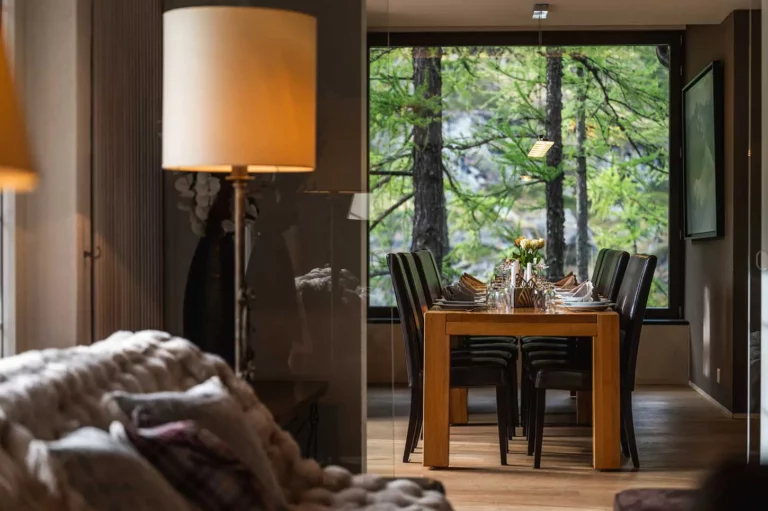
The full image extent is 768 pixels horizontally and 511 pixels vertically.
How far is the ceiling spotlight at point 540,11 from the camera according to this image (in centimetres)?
688

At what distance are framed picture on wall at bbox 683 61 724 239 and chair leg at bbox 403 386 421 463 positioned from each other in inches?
115

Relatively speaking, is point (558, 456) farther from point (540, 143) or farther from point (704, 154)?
point (704, 154)

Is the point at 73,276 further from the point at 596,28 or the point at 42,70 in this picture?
the point at 596,28

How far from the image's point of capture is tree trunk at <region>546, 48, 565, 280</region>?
27.2 feet

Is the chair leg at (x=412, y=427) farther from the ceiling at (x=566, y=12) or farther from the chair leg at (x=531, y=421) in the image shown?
the ceiling at (x=566, y=12)

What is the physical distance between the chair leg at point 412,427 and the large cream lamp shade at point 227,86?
8.65 ft

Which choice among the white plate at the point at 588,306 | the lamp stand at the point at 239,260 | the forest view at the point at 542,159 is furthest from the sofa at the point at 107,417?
the forest view at the point at 542,159

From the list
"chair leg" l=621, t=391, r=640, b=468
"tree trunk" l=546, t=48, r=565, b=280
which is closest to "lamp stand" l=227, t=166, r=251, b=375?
"chair leg" l=621, t=391, r=640, b=468

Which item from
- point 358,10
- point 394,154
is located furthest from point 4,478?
point 394,154

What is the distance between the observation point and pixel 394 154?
401 centimetres

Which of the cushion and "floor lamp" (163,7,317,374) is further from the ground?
"floor lamp" (163,7,317,374)

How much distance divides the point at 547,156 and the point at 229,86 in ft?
19.8

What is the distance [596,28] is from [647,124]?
89 centimetres

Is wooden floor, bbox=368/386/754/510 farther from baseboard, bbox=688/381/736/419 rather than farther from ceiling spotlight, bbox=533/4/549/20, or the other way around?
ceiling spotlight, bbox=533/4/549/20
